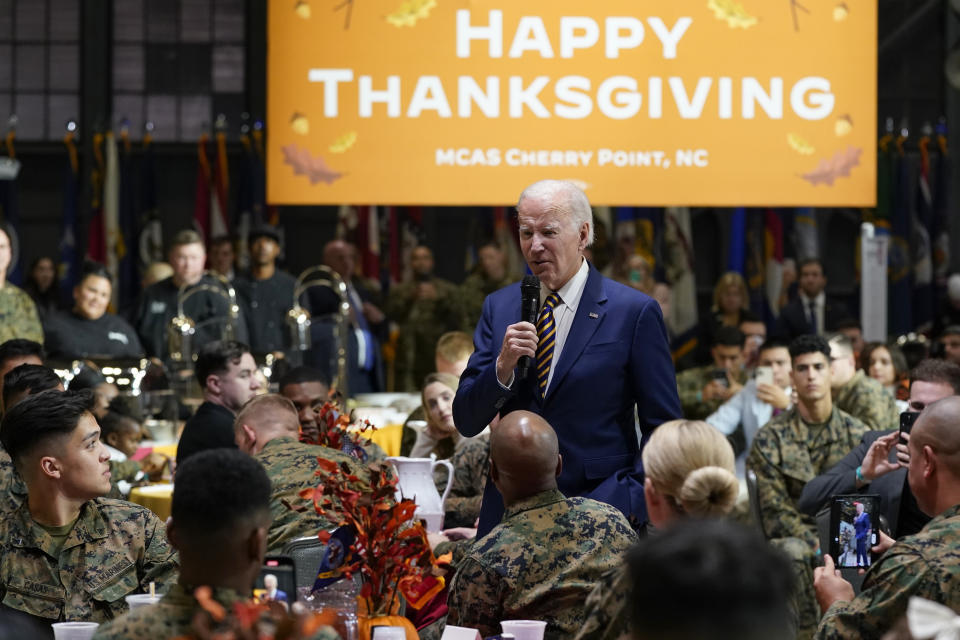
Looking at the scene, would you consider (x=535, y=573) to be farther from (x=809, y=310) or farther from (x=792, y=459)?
(x=809, y=310)

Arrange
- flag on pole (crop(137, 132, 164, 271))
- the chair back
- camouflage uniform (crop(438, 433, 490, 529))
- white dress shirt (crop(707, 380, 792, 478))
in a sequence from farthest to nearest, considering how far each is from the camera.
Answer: flag on pole (crop(137, 132, 164, 271))
white dress shirt (crop(707, 380, 792, 478))
camouflage uniform (crop(438, 433, 490, 529))
the chair back

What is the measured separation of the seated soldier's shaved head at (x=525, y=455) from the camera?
2689mm

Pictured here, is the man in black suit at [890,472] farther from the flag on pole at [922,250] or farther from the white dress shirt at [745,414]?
the flag on pole at [922,250]

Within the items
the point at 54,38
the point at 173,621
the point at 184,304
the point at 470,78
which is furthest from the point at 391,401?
the point at 54,38

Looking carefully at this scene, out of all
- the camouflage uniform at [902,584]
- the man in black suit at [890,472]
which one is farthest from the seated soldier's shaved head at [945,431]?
the man in black suit at [890,472]

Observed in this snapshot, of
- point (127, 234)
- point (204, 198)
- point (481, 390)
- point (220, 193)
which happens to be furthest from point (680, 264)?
point (481, 390)

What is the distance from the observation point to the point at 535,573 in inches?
104

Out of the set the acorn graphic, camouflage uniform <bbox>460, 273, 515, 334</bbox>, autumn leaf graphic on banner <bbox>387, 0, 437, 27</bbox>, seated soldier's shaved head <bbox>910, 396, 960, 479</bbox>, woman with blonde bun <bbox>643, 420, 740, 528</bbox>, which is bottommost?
woman with blonde bun <bbox>643, 420, 740, 528</bbox>

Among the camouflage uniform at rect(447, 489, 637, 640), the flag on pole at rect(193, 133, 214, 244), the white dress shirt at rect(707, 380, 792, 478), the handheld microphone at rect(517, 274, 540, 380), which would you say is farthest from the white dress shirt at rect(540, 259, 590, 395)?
the flag on pole at rect(193, 133, 214, 244)

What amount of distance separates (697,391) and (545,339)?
466 cm

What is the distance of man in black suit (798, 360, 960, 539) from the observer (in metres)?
3.94

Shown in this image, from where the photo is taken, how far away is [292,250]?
12648mm

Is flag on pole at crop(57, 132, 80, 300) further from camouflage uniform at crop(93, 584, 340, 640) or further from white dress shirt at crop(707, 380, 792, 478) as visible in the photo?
camouflage uniform at crop(93, 584, 340, 640)

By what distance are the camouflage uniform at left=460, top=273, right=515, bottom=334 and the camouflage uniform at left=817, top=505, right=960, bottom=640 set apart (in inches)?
250
